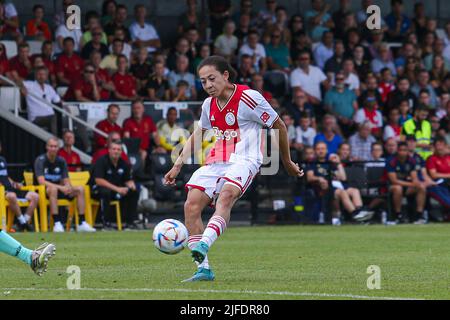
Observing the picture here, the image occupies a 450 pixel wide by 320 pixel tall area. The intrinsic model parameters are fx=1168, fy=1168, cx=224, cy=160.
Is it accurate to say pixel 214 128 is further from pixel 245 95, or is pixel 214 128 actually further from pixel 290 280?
pixel 290 280

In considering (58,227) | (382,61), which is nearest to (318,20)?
(382,61)

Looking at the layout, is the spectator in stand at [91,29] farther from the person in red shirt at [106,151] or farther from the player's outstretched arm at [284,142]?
the player's outstretched arm at [284,142]

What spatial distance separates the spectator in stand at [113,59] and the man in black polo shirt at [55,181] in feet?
11.5

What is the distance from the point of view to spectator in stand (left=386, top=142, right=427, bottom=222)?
76.6 feet

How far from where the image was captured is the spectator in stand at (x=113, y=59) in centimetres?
2444

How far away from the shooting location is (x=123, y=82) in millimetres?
24172

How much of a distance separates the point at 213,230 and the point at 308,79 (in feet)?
52.4

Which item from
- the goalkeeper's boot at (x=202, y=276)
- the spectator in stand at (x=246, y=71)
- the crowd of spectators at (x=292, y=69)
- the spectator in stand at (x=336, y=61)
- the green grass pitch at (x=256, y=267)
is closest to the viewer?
the green grass pitch at (x=256, y=267)

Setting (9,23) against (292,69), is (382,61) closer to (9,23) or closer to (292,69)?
(292,69)

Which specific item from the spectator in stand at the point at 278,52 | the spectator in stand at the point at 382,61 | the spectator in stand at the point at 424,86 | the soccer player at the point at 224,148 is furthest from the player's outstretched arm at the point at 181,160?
the spectator in stand at the point at 382,61

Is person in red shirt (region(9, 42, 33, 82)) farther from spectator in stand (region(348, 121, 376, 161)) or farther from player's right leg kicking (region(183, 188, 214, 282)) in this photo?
player's right leg kicking (region(183, 188, 214, 282))

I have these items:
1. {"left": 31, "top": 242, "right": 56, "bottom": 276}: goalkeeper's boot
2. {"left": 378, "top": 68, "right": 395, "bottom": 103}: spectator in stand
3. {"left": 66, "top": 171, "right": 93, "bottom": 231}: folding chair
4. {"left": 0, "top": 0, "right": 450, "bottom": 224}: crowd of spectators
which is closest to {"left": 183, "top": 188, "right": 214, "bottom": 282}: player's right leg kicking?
{"left": 31, "top": 242, "right": 56, "bottom": 276}: goalkeeper's boot
